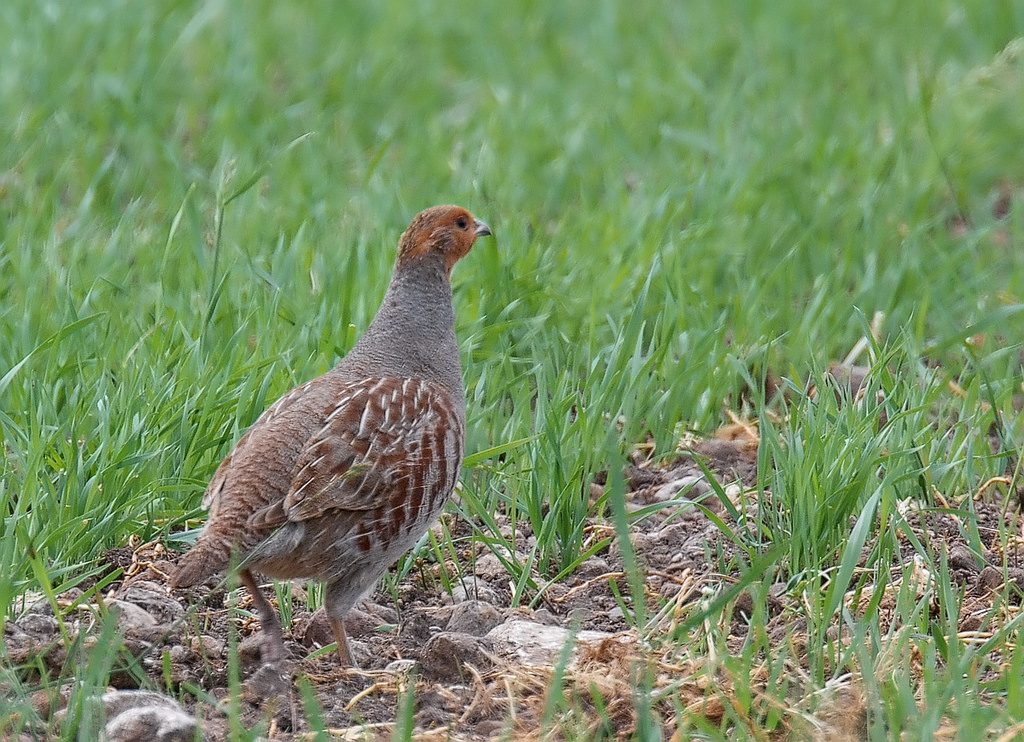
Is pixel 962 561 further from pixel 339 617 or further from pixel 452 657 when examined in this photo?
pixel 339 617

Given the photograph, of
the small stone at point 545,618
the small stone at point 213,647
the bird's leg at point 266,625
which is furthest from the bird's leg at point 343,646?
the small stone at point 545,618

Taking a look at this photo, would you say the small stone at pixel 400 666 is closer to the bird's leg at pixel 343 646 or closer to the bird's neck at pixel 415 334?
the bird's leg at pixel 343 646

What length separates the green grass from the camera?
3.71 m

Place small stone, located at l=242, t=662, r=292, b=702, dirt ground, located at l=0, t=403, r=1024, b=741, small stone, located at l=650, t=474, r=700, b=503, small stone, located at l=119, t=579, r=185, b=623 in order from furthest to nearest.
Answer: small stone, located at l=650, t=474, r=700, b=503 < small stone, located at l=119, t=579, r=185, b=623 < small stone, located at l=242, t=662, r=292, b=702 < dirt ground, located at l=0, t=403, r=1024, b=741

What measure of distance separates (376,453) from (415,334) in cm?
51

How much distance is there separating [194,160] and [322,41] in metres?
2.08

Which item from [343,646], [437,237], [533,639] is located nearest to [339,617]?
[343,646]

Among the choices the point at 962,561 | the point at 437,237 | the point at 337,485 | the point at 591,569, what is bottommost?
the point at 962,561

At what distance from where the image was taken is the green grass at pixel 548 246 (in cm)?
Answer: 371

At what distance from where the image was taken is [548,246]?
18.9 ft

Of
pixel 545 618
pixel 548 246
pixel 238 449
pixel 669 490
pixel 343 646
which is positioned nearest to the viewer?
pixel 343 646

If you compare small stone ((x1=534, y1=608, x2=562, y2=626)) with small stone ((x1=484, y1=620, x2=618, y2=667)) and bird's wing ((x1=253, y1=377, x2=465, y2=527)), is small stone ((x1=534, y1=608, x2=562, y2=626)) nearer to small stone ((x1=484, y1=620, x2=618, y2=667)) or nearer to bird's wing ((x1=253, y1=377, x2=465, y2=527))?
small stone ((x1=484, y1=620, x2=618, y2=667))

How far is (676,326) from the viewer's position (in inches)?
196

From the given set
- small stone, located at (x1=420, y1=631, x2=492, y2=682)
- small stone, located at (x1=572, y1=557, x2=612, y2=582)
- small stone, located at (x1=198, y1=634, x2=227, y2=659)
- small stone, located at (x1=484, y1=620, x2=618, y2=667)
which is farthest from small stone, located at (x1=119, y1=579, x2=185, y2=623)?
small stone, located at (x1=572, y1=557, x2=612, y2=582)
